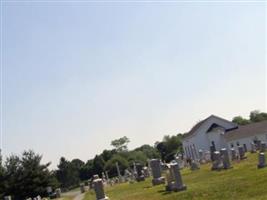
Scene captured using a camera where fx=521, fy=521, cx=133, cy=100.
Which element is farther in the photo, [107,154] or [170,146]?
[107,154]

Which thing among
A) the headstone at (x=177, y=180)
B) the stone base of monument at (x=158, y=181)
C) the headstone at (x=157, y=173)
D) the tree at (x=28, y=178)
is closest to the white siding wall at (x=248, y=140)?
the tree at (x=28, y=178)

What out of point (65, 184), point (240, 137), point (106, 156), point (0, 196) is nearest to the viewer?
point (0, 196)

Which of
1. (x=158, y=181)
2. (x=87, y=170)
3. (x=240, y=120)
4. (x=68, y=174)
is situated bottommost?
(x=158, y=181)

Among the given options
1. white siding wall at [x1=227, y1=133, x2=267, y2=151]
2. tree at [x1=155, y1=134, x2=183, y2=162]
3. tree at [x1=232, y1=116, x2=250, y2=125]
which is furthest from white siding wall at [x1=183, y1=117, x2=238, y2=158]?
tree at [x1=232, y1=116, x2=250, y2=125]

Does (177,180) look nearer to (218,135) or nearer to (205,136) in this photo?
(218,135)

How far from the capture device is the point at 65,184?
365 feet

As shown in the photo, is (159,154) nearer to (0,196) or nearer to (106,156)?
(106,156)

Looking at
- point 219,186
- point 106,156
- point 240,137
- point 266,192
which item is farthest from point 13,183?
point 106,156

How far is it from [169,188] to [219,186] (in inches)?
160

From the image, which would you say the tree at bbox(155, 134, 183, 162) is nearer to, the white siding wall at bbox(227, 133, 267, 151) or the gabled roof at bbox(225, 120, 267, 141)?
the gabled roof at bbox(225, 120, 267, 141)

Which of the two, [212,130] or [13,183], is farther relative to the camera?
[212,130]

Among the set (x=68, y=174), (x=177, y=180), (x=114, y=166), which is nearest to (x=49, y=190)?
(x=177, y=180)

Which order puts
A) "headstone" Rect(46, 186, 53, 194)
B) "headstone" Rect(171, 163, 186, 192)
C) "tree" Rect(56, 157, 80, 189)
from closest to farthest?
1. "headstone" Rect(171, 163, 186, 192)
2. "headstone" Rect(46, 186, 53, 194)
3. "tree" Rect(56, 157, 80, 189)

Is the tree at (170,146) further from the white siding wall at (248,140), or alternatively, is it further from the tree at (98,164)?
the white siding wall at (248,140)
